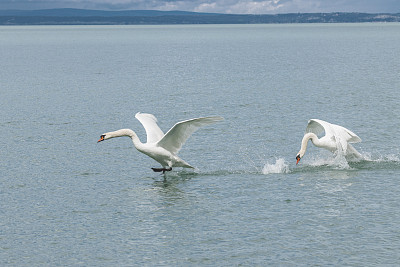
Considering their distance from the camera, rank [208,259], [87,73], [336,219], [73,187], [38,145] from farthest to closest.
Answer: [87,73] → [38,145] → [73,187] → [336,219] → [208,259]

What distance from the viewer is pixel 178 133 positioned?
72.9 feet

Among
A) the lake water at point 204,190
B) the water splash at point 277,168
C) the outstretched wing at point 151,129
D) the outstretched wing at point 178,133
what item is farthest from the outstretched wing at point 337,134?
the outstretched wing at point 151,129

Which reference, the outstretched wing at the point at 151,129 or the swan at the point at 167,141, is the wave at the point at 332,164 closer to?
the swan at the point at 167,141

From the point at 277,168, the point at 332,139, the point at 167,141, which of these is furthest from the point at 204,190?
the point at 332,139

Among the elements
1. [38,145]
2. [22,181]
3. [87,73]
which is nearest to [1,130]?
[38,145]

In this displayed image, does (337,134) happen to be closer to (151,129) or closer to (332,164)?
(332,164)

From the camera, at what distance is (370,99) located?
45.8 m

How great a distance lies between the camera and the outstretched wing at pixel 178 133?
21555 mm

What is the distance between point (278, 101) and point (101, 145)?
18467 millimetres

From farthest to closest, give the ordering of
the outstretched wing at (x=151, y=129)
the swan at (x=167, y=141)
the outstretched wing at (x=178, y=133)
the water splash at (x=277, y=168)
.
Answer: the water splash at (x=277, y=168) → the outstretched wing at (x=151, y=129) → the swan at (x=167, y=141) → the outstretched wing at (x=178, y=133)

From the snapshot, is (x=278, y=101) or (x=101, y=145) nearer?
(x=101, y=145)

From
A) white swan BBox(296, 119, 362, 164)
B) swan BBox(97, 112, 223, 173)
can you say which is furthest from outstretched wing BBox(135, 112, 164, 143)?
white swan BBox(296, 119, 362, 164)

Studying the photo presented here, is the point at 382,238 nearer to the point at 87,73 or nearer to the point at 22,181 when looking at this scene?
the point at 22,181

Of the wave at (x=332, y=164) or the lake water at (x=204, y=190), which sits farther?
the wave at (x=332, y=164)
